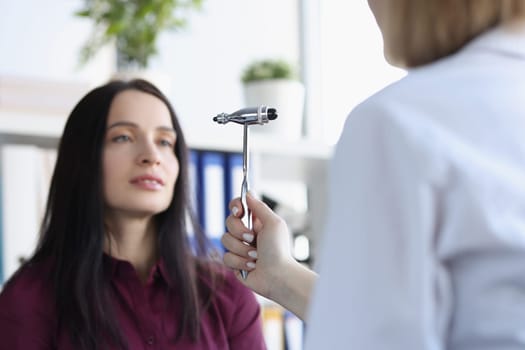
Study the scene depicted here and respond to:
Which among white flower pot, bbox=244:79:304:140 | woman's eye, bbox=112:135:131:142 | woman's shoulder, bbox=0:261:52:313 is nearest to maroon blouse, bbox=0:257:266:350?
woman's shoulder, bbox=0:261:52:313

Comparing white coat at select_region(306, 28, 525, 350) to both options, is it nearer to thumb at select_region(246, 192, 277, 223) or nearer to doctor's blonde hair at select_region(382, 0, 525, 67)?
doctor's blonde hair at select_region(382, 0, 525, 67)

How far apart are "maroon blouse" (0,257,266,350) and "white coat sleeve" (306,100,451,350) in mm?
960

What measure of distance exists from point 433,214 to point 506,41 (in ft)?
0.60

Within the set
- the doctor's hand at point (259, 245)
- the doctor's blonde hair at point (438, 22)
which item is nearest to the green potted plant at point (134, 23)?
the doctor's hand at point (259, 245)

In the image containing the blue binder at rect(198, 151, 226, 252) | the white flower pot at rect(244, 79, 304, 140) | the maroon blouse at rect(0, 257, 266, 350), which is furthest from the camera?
the white flower pot at rect(244, 79, 304, 140)

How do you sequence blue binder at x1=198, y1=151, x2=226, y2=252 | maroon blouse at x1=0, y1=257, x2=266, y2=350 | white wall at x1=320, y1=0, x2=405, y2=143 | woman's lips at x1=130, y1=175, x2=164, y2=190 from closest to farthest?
maroon blouse at x1=0, y1=257, x2=266, y2=350 → woman's lips at x1=130, y1=175, x2=164, y2=190 → blue binder at x1=198, y1=151, x2=226, y2=252 → white wall at x1=320, y1=0, x2=405, y2=143

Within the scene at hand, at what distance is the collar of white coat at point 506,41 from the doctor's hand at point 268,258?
0.47 meters

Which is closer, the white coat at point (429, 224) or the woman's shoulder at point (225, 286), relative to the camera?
the white coat at point (429, 224)

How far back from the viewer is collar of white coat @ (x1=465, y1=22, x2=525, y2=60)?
0.66 metres

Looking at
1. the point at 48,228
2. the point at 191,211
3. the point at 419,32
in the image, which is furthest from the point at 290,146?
the point at 419,32

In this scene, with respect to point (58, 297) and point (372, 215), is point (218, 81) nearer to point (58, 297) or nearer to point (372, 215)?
point (58, 297)

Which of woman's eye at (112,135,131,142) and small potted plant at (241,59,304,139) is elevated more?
small potted plant at (241,59,304,139)

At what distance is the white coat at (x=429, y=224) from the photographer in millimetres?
583

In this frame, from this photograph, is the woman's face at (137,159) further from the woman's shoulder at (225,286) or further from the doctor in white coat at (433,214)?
→ the doctor in white coat at (433,214)
